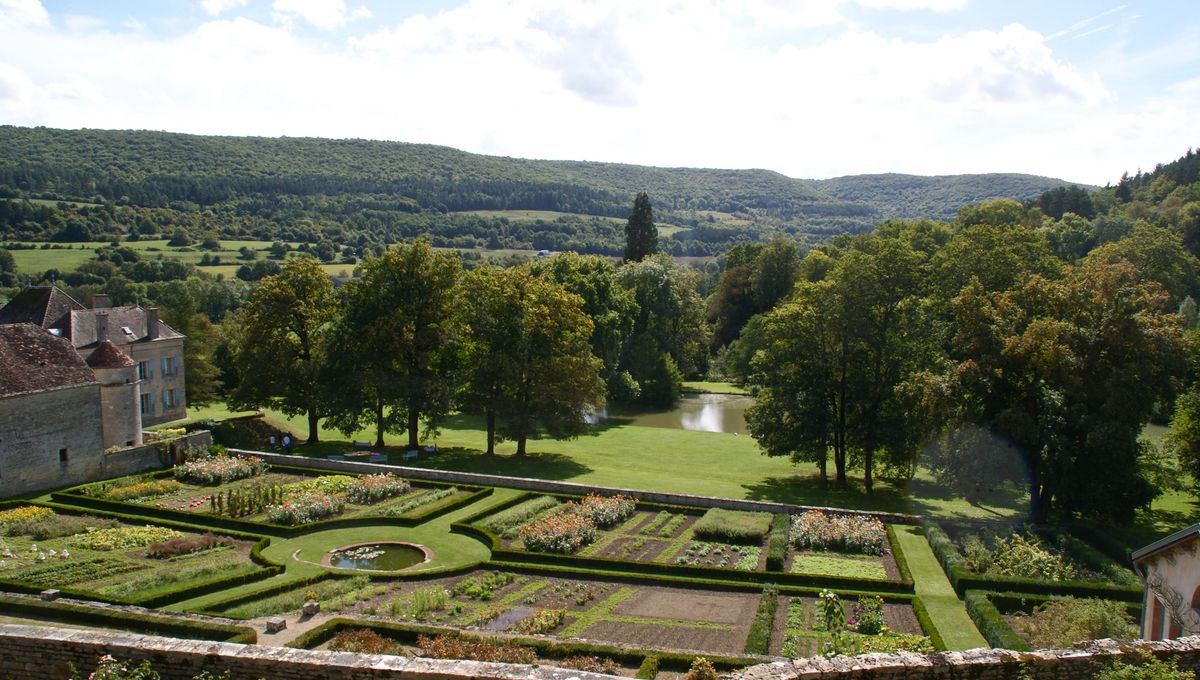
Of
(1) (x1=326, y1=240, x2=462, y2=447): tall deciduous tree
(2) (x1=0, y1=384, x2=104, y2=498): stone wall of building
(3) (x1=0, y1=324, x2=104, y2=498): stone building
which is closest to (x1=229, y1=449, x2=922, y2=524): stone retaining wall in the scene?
(1) (x1=326, y1=240, x2=462, y2=447): tall deciduous tree

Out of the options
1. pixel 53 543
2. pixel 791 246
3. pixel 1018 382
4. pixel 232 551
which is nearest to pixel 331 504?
pixel 232 551

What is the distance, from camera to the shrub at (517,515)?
28359 mm

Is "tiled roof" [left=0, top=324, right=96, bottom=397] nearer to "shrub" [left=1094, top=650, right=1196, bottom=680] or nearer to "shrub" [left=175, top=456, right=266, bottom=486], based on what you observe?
"shrub" [left=175, top=456, right=266, bottom=486]

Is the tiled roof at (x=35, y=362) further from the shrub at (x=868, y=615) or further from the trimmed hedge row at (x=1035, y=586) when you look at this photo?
the trimmed hedge row at (x=1035, y=586)

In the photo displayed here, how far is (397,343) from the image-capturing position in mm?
40062

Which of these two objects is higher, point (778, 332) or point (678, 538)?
point (778, 332)

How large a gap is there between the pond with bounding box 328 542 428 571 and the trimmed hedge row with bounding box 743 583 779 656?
33.3ft

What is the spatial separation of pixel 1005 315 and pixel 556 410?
65.8 ft

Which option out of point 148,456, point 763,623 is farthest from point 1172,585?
point 148,456

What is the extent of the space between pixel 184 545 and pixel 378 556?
18.3ft

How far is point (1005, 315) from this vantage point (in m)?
30.7

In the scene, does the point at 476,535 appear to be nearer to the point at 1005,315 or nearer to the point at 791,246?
the point at 1005,315

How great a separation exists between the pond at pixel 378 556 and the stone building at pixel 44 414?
42.7 ft

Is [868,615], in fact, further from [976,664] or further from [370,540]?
[370,540]
